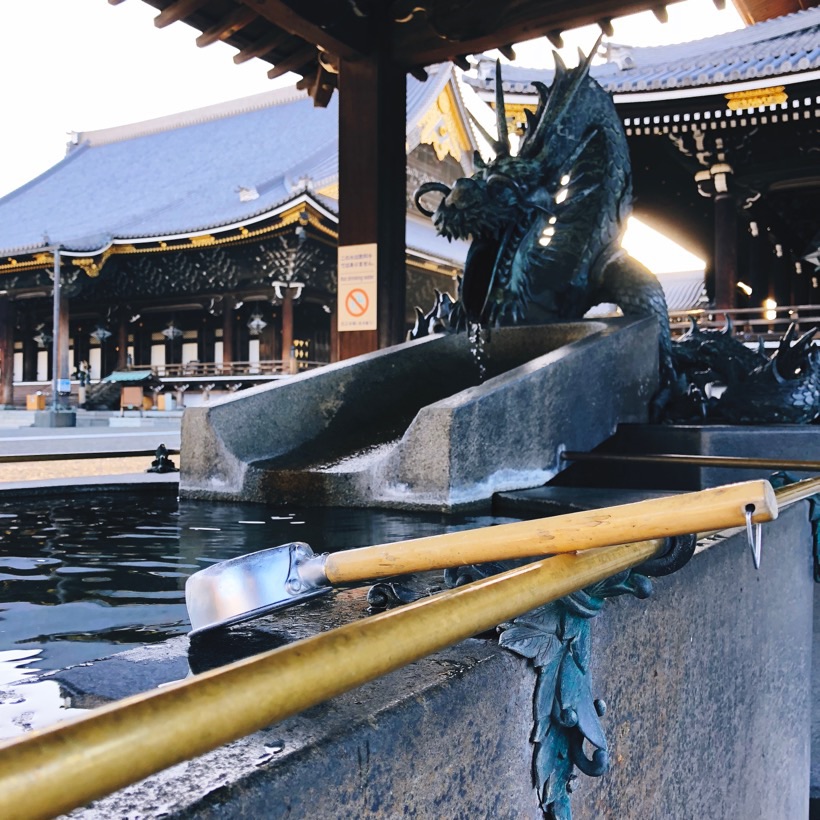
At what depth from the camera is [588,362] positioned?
354 centimetres

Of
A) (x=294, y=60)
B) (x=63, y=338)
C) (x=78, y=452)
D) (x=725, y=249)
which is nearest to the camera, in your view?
(x=78, y=452)

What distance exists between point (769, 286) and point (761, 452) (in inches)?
468

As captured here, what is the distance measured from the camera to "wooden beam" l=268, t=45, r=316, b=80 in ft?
20.5

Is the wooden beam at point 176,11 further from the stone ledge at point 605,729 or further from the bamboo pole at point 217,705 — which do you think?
the bamboo pole at point 217,705

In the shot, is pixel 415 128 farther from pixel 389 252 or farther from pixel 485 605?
pixel 485 605

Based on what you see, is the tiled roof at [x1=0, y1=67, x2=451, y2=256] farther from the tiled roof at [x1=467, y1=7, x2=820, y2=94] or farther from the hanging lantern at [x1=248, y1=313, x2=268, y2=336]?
the tiled roof at [x1=467, y1=7, x2=820, y2=94]

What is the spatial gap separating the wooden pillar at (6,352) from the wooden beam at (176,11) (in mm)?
16648

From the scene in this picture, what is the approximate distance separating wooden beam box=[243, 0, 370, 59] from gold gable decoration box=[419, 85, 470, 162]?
13.1 m

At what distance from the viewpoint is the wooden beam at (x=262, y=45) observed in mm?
5895

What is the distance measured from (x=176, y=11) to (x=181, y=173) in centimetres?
1771

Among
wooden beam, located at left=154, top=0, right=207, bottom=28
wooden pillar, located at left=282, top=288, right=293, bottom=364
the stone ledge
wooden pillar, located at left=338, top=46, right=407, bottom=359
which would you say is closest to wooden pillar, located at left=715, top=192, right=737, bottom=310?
wooden pillar, located at left=338, top=46, right=407, bottom=359

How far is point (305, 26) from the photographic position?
17.4 feet

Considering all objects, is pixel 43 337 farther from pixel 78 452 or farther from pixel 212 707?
pixel 212 707

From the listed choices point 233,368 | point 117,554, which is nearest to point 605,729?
point 117,554
